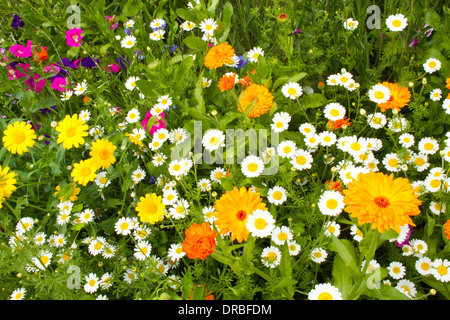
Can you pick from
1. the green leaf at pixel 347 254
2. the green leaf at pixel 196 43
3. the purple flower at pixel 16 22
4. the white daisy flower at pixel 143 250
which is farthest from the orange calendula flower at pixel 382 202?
the purple flower at pixel 16 22

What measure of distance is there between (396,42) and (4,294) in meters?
2.15

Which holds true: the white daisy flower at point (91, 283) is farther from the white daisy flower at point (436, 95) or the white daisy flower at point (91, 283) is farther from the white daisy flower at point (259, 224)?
the white daisy flower at point (436, 95)

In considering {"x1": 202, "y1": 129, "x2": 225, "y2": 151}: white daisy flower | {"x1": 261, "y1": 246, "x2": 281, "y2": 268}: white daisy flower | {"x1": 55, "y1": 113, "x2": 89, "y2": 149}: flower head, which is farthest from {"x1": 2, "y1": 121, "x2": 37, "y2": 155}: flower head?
{"x1": 261, "y1": 246, "x2": 281, "y2": 268}: white daisy flower

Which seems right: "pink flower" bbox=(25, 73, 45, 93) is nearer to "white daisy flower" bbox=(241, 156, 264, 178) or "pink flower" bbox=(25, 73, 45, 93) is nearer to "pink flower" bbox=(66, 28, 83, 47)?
"pink flower" bbox=(66, 28, 83, 47)

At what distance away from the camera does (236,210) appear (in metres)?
1.09

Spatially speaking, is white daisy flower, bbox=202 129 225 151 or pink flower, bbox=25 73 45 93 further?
pink flower, bbox=25 73 45 93

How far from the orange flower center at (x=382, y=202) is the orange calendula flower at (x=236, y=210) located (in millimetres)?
343

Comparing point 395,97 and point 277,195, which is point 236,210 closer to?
point 277,195

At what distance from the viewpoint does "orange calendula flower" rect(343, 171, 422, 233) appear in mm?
851

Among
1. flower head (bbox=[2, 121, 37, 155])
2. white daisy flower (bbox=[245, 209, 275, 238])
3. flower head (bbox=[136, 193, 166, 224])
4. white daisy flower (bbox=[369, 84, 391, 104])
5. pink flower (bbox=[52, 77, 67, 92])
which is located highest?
pink flower (bbox=[52, 77, 67, 92])

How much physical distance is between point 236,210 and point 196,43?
1037 mm

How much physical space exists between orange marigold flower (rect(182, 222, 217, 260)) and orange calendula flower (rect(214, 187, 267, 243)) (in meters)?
0.05

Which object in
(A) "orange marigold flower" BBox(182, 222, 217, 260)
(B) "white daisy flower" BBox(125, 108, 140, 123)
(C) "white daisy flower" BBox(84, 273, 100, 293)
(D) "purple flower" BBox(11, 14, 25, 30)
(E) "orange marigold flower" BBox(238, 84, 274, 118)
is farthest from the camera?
(D) "purple flower" BBox(11, 14, 25, 30)
